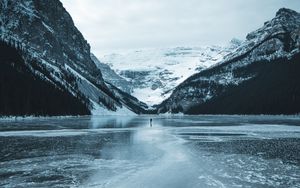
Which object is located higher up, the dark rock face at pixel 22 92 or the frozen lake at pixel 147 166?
the dark rock face at pixel 22 92

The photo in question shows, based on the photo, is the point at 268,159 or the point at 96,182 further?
the point at 268,159

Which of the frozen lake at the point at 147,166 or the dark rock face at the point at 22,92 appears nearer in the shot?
the frozen lake at the point at 147,166

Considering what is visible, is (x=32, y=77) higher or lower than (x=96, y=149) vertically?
higher

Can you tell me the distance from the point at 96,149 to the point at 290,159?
19058 millimetres

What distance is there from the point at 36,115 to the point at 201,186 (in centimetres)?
13517

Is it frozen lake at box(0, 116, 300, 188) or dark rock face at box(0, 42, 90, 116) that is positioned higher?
dark rock face at box(0, 42, 90, 116)

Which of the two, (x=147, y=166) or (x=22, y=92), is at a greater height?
(x=22, y=92)

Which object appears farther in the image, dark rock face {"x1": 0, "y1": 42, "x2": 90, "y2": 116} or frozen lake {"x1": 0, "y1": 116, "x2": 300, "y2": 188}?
dark rock face {"x1": 0, "y1": 42, "x2": 90, "y2": 116}

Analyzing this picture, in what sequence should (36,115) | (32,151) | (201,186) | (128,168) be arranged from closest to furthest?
1. (201,186)
2. (128,168)
3. (32,151)
4. (36,115)

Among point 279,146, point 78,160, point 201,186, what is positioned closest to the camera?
point 201,186

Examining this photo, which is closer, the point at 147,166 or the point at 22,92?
the point at 147,166

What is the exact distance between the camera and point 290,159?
3416 cm

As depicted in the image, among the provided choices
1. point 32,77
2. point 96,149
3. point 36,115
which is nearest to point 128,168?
point 96,149

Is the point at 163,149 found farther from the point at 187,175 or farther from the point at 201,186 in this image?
the point at 201,186
